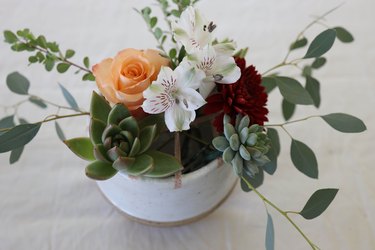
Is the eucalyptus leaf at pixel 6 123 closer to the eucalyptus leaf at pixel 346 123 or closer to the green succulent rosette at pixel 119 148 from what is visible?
the green succulent rosette at pixel 119 148

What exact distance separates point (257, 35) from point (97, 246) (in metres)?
0.42

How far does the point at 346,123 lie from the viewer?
17.0 inches

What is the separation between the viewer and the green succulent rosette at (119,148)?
1.16ft

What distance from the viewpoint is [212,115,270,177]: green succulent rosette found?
1.14ft

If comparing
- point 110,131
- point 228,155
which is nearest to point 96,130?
point 110,131

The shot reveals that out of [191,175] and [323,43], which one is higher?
[323,43]

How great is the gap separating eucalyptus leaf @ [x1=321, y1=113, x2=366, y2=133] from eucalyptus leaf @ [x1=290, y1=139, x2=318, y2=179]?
0.04m

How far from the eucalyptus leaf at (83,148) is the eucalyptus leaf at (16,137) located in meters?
0.05

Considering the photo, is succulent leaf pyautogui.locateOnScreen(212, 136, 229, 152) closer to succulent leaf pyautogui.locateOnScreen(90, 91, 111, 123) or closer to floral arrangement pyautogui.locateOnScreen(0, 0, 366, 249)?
floral arrangement pyautogui.locateOnScreen(0, 0, 366, 249)

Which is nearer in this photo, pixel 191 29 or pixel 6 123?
pixel 191 29

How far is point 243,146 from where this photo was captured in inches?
13.8

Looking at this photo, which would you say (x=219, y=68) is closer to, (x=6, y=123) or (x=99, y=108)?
(x=99, y=108)

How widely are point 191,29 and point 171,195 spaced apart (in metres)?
0.16

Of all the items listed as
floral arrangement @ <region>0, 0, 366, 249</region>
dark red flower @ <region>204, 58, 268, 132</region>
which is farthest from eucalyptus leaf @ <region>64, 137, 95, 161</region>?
dark red flower @ <region>204, 58, 268, 132</region>
